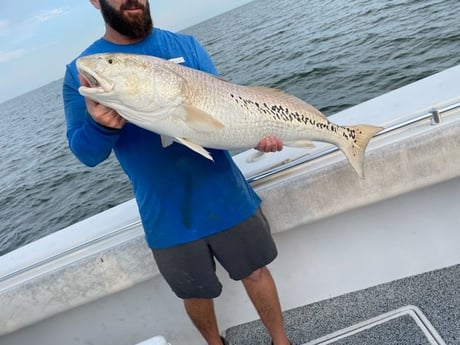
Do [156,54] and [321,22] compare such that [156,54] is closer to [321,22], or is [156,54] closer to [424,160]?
[424,160]

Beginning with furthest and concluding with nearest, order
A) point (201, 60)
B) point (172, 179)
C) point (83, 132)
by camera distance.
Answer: point (201, 60), point (172, 179), point (83, 132)

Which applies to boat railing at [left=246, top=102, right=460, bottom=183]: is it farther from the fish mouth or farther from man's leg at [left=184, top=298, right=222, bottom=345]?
the fish mouth

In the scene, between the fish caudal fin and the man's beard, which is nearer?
the man's beard

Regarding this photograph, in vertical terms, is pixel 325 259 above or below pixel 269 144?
below

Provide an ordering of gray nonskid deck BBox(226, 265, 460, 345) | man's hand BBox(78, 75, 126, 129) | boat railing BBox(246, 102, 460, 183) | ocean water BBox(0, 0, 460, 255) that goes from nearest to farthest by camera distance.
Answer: man's hand BBox(78, 75, 126, 129) < boat railing BBox(246, 102, 460, 183) < gray nonskid deck BBox(226, 265, 460, 345) < ocean water BBox(0, 0, 460, 255)

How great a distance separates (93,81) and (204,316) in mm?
1455

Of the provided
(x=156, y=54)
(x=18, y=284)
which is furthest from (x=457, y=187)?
(x=18, y=284)

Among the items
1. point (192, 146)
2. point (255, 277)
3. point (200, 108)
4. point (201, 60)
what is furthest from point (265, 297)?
point (201, 60)

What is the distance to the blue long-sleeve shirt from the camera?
2.12 m

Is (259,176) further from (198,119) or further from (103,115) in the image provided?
(103,115)

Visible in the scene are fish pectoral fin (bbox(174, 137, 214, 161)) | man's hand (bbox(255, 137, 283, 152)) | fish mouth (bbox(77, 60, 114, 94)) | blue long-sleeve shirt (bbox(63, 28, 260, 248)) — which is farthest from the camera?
blue long-sleeve shirt (bbox(63, 28, 260, 248))

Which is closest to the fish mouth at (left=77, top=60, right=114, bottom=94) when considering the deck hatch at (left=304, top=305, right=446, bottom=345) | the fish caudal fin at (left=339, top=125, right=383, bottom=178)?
the fish caudal fin at (left=339, top=125, right=383, bottom=178)

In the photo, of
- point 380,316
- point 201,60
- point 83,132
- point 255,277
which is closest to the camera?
point 83,132

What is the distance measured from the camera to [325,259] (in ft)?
9.59
